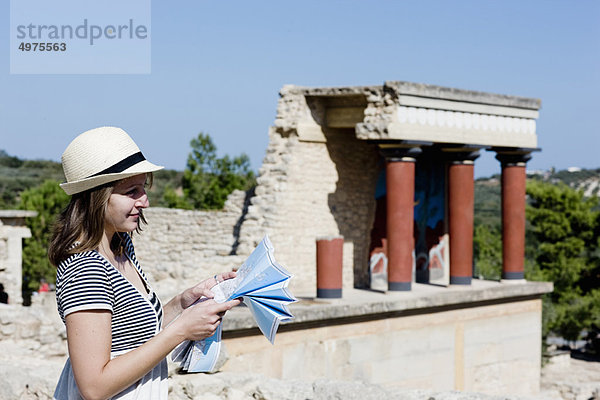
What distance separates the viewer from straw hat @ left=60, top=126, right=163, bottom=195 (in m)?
2.48

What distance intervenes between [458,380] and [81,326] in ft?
38.3

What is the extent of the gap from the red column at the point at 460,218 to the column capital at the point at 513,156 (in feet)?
3.79

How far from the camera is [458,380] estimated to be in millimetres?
13195

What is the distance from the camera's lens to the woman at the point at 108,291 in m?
2.26

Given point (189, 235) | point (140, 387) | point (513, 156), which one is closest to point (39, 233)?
point (189, 235)

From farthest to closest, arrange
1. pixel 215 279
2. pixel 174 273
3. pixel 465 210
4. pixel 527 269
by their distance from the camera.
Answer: pixel 527 269 < pixel 465 210 < pixel 174 273 < pixel 215 279

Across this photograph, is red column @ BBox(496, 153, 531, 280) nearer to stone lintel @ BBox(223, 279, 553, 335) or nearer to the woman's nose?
stone lintel @ BBox(223, 279, 553, 335)

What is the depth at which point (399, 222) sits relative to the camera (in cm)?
1327

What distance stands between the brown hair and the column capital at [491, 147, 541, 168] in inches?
547

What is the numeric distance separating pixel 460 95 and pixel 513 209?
9.34 feet

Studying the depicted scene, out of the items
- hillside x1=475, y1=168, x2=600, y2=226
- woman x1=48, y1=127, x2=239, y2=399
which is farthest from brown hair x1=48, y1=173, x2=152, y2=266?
hillside x1=475, y1=168, x2=600, y2=226

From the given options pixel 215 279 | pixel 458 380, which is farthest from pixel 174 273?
pixel 215 279

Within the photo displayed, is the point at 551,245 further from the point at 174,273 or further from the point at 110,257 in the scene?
the point at 110,257

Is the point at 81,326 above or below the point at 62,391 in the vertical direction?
above
